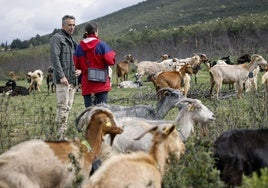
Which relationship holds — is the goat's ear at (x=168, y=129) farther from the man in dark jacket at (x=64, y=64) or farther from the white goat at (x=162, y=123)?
the man in dark jacket at (x=64, y=64)

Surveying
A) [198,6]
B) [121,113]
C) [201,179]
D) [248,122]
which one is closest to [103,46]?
[121,113]

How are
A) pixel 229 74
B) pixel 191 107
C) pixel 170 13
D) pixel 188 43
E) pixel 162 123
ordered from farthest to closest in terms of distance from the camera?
pixel 170 13, pixel 188 43, pixel 229 74, pixel 191 107, pixel 162 123

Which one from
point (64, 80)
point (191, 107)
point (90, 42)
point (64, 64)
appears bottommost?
point (191, 107)

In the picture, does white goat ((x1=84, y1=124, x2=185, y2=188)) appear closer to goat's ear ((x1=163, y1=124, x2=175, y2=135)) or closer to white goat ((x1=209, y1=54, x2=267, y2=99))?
goat's ear ((x1=163, y1=124, x2=175, y2=135))

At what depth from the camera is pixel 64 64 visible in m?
9.16

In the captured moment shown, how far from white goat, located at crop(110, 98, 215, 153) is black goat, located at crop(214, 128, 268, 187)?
151cm

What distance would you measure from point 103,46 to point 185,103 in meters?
1.59

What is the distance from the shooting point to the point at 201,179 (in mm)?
4531

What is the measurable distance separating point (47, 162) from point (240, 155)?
80.6 inches

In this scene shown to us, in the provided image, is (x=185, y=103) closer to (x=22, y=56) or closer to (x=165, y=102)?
(x=165, y=102)

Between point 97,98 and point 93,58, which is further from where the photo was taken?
point 97,98

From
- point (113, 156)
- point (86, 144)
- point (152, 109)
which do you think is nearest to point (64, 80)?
point (152, 109)

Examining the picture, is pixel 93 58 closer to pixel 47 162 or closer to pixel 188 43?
pixel 47 162

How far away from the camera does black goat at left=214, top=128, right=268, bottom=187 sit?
568 centimetres
